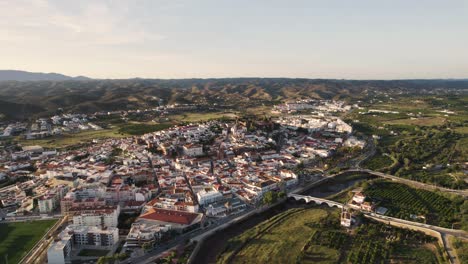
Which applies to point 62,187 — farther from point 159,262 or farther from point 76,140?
point 76,140

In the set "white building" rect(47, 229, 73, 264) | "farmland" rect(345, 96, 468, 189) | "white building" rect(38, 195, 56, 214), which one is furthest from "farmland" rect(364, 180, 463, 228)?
"white building" rect(38, 195, 56, 214)

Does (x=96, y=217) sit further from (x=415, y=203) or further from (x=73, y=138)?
(x=73, y=138)

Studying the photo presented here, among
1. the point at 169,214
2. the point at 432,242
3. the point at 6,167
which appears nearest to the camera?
the point at 432,242

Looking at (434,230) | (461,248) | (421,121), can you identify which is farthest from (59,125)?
(421,121)

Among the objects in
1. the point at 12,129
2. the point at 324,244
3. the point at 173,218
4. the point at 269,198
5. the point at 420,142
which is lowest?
the point at 324,244

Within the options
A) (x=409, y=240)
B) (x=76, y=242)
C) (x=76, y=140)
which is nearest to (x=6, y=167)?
(x=76, y=140)

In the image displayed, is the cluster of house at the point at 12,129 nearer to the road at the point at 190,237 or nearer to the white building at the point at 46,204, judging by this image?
the white building at the point at 46,204
